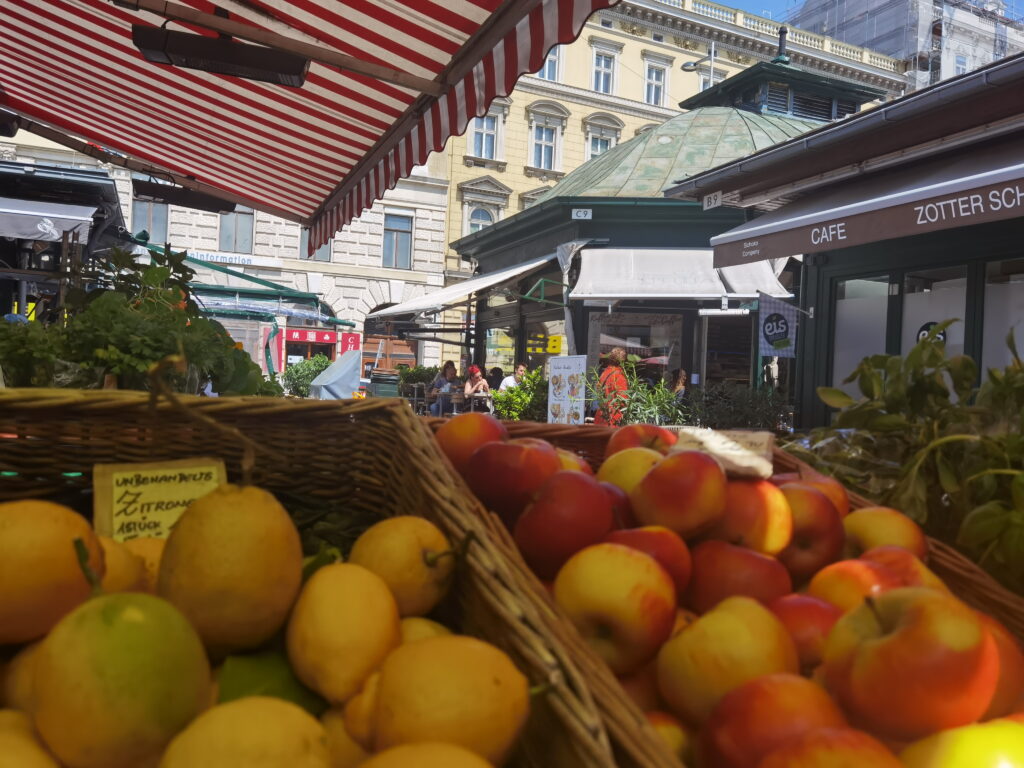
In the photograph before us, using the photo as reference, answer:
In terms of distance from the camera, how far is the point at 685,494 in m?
1.21

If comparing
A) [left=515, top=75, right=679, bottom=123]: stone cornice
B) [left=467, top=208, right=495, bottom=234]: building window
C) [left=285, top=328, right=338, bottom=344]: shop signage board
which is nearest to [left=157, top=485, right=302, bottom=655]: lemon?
[left=285, top=328, right=338, bottom=344]: shop signage board

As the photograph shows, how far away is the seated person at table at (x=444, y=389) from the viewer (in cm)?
1213

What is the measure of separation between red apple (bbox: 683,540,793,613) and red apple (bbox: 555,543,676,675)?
0.12m

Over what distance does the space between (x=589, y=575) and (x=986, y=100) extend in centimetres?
568

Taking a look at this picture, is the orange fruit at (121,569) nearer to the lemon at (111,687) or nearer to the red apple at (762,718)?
the lemon at (111,687)

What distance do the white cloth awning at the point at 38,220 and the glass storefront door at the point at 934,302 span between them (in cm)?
639

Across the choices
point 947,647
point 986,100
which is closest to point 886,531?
point 947,647

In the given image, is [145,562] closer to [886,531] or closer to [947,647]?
[947,647]

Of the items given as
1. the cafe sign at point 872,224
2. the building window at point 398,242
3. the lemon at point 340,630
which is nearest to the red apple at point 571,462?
the lemon at point 340,630

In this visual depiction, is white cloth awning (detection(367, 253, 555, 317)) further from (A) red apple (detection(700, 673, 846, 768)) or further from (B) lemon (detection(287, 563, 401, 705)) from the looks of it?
(A) red apple (detection(700, 673, 846, 768))

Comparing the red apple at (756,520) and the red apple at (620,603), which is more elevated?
the red apple at (756,520)

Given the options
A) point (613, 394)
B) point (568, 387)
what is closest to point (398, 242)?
point (568, 387)

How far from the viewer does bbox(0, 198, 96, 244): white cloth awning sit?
491 cm

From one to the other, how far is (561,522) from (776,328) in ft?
22.9
